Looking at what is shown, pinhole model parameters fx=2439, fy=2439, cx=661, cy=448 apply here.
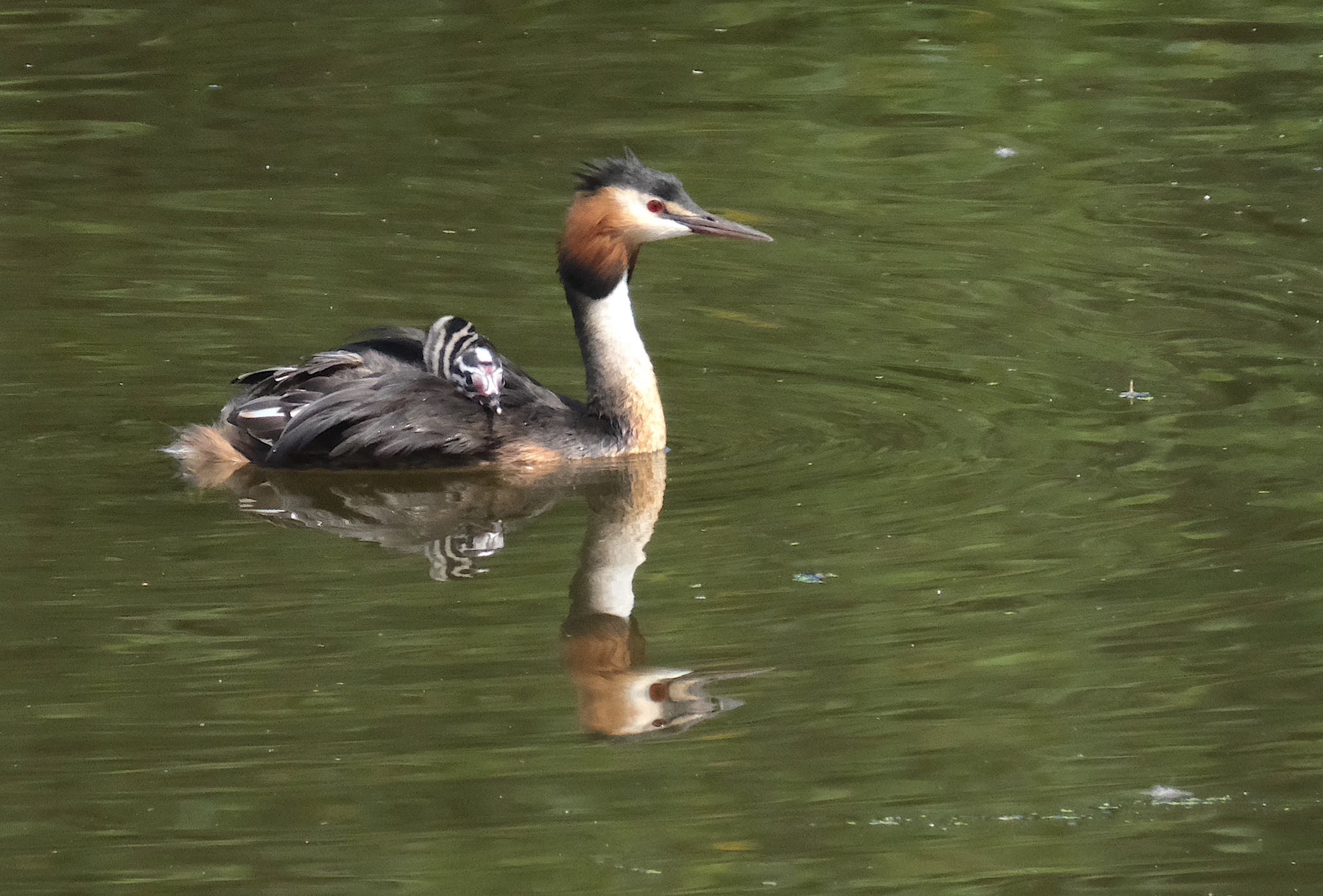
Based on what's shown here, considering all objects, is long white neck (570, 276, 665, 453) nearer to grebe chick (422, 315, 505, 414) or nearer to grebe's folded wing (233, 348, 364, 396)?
grebe chick (422, 315, 505, 414)

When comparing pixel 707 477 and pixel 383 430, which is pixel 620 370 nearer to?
pixel 707 477

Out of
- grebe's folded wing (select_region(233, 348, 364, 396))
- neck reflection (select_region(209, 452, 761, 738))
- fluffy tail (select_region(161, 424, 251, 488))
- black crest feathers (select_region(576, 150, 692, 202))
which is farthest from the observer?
black crest feathers (select_region(576, 150, 692, 202))

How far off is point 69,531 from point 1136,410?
3.91 meters

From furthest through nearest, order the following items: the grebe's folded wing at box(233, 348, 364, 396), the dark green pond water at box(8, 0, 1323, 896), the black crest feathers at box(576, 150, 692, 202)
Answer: the black crest feathers at box(576, 150, 692, 202), the grebe's folded wing at box(233, 348, 364, 396), the dark green pond water at box(8, 0, 1323, 896)

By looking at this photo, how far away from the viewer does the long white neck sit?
29.8ft

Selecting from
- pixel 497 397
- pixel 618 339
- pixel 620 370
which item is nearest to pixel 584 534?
pixel 497 397

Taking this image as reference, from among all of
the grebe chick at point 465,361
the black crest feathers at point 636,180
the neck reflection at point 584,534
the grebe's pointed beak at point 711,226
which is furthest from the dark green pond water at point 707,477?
the black crest feathers at point 636,180

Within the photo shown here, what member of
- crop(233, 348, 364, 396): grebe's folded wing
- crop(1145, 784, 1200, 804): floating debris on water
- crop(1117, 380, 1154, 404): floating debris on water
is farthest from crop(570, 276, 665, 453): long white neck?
crop(1145, 784, 1200, 804): floating debris on water

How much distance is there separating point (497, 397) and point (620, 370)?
1.81ft

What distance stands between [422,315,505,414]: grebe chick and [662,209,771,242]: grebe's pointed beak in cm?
87

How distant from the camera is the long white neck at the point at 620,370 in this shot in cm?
907

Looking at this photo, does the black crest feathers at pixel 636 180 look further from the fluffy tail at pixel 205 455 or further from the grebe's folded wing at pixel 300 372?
the fluffy tail at pixel 205 455

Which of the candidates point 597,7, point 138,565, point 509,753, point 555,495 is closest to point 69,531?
point 138,565

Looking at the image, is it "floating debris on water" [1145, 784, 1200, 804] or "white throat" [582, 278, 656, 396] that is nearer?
"floating debris on water" [1145, 784, 1200, 804]
